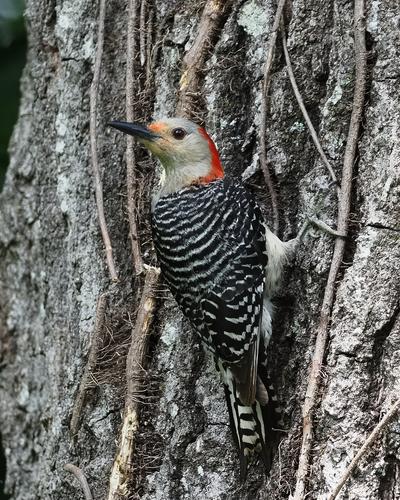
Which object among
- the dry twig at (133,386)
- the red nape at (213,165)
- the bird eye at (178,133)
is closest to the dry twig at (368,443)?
the dry twig at (133,386)

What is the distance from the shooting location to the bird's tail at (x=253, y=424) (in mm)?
3514

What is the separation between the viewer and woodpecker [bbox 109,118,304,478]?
357 centimetres

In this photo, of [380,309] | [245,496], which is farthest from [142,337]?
[380,309]

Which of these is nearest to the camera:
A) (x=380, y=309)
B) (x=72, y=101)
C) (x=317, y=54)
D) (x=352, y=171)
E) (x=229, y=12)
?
(x=380, y=309)

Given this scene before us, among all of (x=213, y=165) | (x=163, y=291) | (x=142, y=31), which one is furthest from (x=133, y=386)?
(x=142, y=31)

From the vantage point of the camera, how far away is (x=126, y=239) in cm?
423

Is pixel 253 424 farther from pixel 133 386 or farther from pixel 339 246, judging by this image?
pixel 339 246

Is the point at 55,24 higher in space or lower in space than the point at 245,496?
higher

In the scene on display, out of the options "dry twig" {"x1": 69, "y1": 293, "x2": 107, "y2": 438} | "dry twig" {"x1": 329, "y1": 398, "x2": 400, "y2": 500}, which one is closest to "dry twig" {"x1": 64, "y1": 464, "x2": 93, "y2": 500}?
"dry twig" {"x1": 69, "y1": 293, "x2": 107, "y2": 438}

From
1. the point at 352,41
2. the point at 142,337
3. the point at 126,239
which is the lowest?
the point at 142,337

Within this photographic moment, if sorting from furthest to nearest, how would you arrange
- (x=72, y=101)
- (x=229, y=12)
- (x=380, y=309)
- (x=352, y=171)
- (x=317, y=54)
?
(x=72, y=101)
(x=229, y=12)
(x=317, y=54)
(x=352, y=171)
(x=380, y=309)

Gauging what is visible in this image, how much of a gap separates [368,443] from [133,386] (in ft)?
3.74

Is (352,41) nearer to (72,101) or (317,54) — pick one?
(317,54)

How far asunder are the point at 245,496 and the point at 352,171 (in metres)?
1.37
